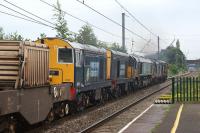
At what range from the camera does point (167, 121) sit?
17.3 meters

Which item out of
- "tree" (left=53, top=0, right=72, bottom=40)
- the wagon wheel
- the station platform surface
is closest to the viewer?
the wagon wheel

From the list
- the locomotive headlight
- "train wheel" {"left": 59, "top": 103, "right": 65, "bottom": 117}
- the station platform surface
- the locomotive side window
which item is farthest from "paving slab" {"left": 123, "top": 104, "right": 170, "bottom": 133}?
the locomotive side window

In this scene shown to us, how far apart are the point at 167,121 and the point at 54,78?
17.8 feet

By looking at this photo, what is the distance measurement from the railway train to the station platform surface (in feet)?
9.52

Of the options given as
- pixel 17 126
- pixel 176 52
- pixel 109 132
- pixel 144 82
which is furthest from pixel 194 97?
pixel 176 52

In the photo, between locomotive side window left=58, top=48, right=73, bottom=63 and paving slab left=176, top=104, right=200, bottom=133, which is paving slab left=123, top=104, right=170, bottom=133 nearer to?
paving slab left=176, top=104, right=200, bottom=133

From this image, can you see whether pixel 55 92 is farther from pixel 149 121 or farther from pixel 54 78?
pixel 54 78

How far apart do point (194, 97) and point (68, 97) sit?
940cm

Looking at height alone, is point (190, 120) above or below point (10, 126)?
below

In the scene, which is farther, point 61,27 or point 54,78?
point 61,27

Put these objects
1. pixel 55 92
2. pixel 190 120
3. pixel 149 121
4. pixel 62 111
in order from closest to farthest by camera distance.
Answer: pixel 55 92 < pixel 190 120 < pixel 149 121 < pixel 62 111

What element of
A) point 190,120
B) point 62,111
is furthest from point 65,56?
point 190,120

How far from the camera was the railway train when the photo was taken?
1262cm

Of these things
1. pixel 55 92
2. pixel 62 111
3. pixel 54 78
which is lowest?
pixel 62 111
